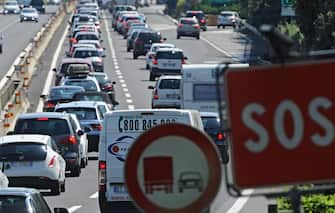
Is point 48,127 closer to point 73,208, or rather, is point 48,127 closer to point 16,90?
point 73,208

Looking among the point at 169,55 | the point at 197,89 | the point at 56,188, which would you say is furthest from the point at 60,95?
the point at 169,55

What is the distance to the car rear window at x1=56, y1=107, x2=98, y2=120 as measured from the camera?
34688 mm

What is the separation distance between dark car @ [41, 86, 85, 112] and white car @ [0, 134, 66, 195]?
14.3 meters

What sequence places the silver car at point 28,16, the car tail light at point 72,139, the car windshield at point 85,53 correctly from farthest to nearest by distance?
the silver car at point 28,16
the car windshield at point 85,53
the car tail light at point 72,139

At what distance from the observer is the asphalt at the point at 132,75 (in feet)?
79.8

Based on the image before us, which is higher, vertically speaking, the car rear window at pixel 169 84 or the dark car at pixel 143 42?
the car rear window at pixel 169 84

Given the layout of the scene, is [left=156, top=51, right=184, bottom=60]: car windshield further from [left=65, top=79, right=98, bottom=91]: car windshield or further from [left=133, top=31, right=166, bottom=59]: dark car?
[left=133, top=31, right=166, bottom=59]: dark car

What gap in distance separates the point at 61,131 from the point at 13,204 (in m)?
15.9

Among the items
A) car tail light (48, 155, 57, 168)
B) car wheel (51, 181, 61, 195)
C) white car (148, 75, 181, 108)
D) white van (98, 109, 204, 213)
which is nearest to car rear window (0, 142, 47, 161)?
car tail light (48, 155, 57, 168)

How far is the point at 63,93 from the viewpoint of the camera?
137 ft

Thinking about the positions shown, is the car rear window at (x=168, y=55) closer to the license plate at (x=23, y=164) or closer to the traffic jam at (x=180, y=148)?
the traffic jam at (x=180, y=148)

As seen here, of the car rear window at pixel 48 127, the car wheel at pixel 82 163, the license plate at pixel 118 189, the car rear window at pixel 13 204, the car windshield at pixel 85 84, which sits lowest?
the car windshield at pixel 85 84

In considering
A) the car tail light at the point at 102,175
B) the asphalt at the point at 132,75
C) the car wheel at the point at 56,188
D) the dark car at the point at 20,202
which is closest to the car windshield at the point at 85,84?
the asphalt at the point at 132,75

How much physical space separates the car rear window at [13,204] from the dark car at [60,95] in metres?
26.4
